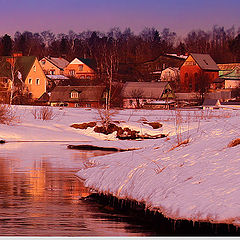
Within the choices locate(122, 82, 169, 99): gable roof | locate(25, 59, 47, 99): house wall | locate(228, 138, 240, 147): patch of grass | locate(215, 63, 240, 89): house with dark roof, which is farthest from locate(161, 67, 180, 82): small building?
locate(228, 138, 240, 147): patch of grass

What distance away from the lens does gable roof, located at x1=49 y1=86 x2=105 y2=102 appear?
97.9m

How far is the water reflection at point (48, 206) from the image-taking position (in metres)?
13.4

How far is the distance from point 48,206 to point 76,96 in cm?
8411

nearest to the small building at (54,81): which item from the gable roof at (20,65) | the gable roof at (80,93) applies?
the gable roof at (20,65)

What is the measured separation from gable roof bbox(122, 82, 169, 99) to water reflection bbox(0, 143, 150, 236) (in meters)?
75.7

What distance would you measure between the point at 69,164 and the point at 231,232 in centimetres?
1668

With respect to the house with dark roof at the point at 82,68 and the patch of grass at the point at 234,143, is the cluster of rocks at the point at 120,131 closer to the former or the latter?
the patch of grass at the point at 234,143

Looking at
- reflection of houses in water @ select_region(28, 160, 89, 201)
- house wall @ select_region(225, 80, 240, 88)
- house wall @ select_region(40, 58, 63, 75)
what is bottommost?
reflection of houses in water @ select_region(28, 160, 89, 201)

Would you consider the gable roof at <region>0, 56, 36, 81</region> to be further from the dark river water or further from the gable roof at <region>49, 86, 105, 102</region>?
the dark river water

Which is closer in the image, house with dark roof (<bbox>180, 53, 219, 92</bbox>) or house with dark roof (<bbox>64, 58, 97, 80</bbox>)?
house with dark roof (<bbox>180, 53, 219, 92</bbox>)

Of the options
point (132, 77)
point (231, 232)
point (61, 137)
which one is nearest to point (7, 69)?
point (132, 77)

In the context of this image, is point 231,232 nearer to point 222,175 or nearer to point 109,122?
point 222,175

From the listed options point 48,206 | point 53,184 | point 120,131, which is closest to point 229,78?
point 120,131

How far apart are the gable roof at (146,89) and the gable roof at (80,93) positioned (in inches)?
271
